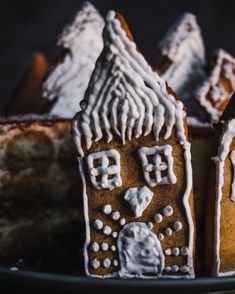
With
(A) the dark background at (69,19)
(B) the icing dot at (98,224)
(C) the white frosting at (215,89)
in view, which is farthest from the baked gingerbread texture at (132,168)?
(A) the dark background at (69,19)

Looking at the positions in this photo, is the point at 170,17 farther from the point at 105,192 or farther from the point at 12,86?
the point at 105,192

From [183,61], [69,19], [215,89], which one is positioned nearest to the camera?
[215,89]

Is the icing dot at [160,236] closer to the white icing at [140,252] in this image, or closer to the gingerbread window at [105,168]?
the white icing at [140,252]

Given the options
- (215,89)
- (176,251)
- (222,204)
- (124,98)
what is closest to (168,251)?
(176,251)

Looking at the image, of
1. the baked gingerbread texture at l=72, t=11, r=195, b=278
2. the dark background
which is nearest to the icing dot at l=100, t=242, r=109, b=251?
the baked gingerbread texture at l=72, t=11, r=195, b=278

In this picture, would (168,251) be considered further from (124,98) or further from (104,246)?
(124,98)

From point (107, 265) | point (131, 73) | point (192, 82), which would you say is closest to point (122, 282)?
point (107, 265)
